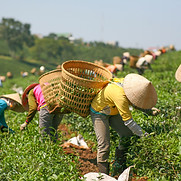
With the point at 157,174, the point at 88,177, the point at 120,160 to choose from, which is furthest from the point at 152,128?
the point at 88,177

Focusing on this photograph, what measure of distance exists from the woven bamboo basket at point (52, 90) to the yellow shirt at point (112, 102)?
19.5 inches

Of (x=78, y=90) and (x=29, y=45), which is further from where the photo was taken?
(x=29, y=45)

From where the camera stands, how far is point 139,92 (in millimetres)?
2861

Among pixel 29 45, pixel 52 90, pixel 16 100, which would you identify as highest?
pixel 52 90

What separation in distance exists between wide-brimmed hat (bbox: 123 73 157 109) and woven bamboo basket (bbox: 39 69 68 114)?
896 mm

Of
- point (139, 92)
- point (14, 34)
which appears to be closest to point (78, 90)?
point (139, 92)

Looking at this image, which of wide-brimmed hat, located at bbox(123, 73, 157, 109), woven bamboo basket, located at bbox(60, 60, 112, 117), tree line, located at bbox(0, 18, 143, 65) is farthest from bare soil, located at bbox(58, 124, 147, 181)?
tree line, located at bbox(0, 18, 143, 65)

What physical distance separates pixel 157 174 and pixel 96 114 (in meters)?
0.90

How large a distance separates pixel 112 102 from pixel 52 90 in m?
0.86

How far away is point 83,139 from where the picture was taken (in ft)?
14.5

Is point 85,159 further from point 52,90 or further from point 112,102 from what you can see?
point 112,102

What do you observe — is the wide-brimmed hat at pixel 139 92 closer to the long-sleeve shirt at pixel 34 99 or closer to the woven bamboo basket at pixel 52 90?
the woven bamboo basket at pixel 52 90

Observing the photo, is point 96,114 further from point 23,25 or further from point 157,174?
point 23,25

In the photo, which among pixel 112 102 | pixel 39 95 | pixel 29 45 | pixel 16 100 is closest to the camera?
pixel 112 102
